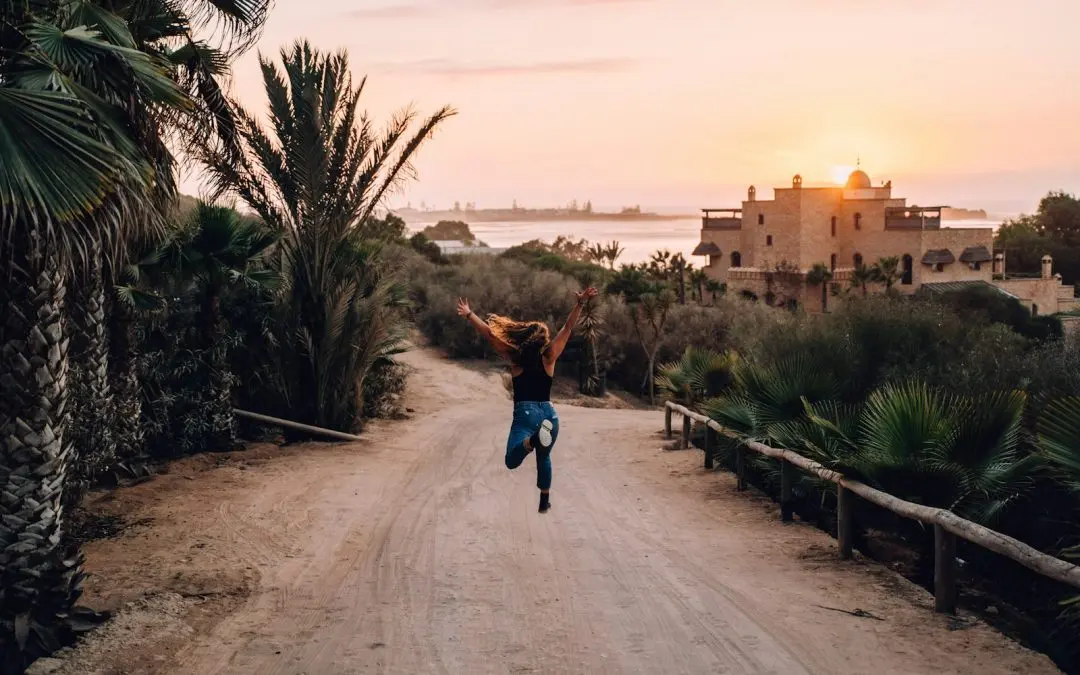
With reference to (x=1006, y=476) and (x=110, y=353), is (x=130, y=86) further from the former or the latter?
(x=1006, y=476)

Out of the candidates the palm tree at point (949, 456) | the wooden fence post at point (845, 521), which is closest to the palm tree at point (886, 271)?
the palm tree at point (949, 456)

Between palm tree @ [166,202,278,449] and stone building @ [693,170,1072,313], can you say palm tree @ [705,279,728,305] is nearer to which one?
stone building @ [693,170,1072,313]

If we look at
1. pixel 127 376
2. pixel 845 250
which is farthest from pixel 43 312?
pixel 845 250

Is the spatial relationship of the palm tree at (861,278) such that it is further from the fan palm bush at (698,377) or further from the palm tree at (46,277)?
the palm tree at (46,277)

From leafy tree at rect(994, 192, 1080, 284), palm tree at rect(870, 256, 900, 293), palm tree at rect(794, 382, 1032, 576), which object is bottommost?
palm tree at rect(794, 382, 1032, 576)

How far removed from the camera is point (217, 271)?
16234 mm

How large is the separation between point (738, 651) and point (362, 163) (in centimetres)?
1339

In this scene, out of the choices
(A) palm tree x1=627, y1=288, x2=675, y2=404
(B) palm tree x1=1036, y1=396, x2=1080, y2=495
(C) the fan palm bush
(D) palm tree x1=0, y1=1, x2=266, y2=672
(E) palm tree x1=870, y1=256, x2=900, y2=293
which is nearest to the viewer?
(D) palm tree x1=0, y1=1, x2=266, y2=672

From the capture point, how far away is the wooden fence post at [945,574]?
8.24 m

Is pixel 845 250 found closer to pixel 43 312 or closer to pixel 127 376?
pixel 127 376

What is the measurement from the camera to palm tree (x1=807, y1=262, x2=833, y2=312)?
73.2m

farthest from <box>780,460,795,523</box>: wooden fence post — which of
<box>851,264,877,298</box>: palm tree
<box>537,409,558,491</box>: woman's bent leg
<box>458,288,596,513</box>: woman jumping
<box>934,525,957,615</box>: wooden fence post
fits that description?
<box>851,264,877,298</box>: palm tree

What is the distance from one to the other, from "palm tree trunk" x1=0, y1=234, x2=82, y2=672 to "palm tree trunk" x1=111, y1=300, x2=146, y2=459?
Result: 20.1 ft

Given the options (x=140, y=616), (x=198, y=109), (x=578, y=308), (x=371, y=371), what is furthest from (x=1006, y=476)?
(x=371, y=371)
